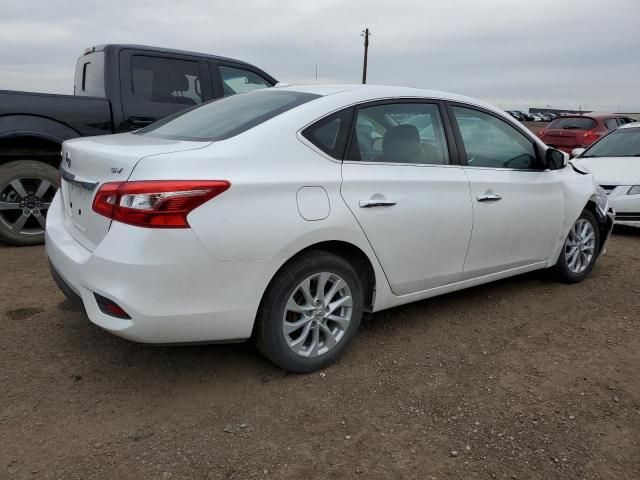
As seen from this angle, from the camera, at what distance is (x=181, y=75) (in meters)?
5.87

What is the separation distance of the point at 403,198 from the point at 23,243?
3.84 m

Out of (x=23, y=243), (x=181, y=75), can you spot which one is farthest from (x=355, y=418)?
(x=181, y=75)

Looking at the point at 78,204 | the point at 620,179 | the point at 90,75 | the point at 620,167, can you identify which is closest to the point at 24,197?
the point at 90,75

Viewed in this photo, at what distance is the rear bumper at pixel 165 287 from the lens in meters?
2.39

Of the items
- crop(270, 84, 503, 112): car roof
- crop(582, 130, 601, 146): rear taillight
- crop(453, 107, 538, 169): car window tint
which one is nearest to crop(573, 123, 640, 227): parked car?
crop(453, 107, 538, 169): car window tint

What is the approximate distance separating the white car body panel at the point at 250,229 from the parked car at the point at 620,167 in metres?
3.34

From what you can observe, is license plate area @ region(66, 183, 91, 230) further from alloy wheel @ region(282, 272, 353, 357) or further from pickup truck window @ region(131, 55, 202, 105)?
pickup truck window @ region(131, 55, 202, 105)

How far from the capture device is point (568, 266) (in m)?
4.61

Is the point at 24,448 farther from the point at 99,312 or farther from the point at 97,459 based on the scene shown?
the point at 99,312

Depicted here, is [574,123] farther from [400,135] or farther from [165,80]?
[400,135]

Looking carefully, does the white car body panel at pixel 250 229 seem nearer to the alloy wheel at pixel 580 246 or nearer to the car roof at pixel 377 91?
the car roof at pixel 377 91

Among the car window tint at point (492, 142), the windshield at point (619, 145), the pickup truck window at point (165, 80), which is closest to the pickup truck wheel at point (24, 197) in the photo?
the pickup truck window at point (165, 80)

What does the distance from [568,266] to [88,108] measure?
180 inches

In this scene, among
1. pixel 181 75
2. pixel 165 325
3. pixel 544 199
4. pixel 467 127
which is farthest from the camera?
pixel 181 75
